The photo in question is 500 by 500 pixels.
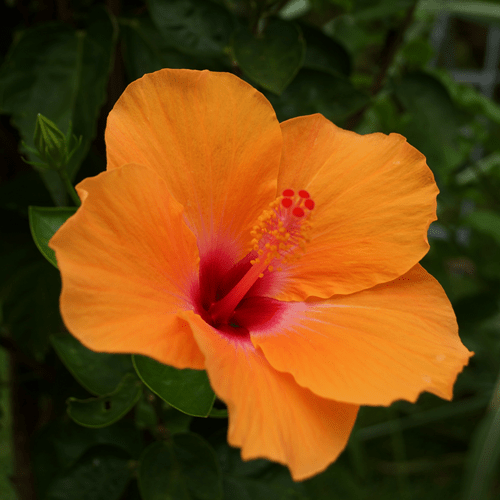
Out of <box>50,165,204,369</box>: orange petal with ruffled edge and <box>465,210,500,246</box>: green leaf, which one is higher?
<box>50,165,204,369</box>: orange petal with ruffled edge

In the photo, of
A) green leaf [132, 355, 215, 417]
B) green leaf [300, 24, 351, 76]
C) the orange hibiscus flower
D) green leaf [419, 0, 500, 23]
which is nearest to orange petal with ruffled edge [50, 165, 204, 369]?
the orange hibiscus flower

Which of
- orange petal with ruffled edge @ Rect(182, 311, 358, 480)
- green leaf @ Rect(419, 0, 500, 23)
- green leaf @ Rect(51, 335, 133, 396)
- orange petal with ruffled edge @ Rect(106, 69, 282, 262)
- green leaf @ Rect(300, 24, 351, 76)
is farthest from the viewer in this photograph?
green leaf @ Rect(419, 0, 500, 23)

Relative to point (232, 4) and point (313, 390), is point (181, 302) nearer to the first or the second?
point (313, 390)

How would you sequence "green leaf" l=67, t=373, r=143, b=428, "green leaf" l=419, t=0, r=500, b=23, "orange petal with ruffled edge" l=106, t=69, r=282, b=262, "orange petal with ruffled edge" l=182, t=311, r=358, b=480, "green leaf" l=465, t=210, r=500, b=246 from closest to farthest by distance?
"orange petal with ruffled edge" l=182, t=311, r=358, b=480, "orange petal with ruffled edge" l=106, t=69, r=282, b=262, "green leaf" l=67, t=373, r=143, b=428, "green leaf" l=419, t=0, r=500, b=23, "green leaf" l=465, t=210, r=500, b=246

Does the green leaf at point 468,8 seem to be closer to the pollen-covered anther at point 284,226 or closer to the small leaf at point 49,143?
the pollen-covered anther at point 284,226

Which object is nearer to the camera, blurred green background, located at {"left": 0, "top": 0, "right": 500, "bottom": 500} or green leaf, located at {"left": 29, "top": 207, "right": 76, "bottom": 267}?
green leaf, located at {"left": 29, "top": 207, "right": 76, "bottom": 267}

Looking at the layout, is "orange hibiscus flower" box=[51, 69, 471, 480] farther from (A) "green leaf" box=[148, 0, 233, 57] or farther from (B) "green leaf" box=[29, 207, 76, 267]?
(A) "green leaf" box=[148, 0, 233, 57]

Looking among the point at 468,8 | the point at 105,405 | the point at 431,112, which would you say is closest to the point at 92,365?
the point at 105,405
